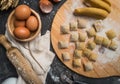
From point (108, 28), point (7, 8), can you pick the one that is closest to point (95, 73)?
point (108, 28)

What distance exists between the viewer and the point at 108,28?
1.29m

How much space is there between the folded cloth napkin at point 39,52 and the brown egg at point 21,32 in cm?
5

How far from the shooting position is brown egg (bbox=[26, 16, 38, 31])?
4.00ft

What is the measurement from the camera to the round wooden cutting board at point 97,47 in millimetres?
1269

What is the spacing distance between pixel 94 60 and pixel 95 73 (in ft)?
0.14

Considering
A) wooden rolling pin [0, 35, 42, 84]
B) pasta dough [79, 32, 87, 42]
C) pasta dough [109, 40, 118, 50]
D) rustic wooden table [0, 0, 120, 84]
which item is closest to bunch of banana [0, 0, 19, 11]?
rustic wooden table [0, 0, 120, 84]

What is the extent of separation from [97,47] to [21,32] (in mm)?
265

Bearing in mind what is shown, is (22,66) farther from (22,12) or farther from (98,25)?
(98,25)

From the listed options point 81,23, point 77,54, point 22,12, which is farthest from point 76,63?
point 22,12

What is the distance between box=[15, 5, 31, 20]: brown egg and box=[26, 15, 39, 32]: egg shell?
2cm

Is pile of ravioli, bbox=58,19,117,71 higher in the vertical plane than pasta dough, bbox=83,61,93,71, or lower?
higher

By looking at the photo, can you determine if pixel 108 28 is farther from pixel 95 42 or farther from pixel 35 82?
pixel 35 82

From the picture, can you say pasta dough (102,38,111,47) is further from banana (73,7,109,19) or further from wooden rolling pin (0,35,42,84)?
wooden rolling pin (0,35,42,84)

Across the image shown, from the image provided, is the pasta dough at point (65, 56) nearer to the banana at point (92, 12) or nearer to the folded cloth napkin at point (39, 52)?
the folded cloth napkin at point (39, 52)
